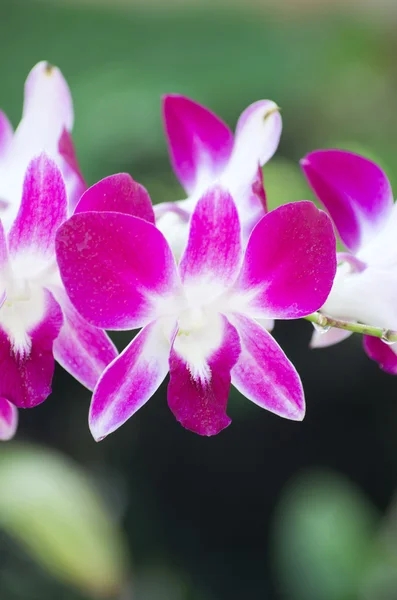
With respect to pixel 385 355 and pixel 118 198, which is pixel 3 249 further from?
pixel 385 355

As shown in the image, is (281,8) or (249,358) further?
(281,8)

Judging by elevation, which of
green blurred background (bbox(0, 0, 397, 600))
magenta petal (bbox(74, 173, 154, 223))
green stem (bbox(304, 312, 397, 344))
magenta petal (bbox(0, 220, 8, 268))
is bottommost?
green blurred background (bbox(0, 0, 397, 600))

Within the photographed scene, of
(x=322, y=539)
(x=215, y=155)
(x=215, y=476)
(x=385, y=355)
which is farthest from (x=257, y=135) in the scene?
(x=215, y=476)

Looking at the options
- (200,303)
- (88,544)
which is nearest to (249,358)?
(200,303)

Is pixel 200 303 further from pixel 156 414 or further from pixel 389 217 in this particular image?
pixel 156 414

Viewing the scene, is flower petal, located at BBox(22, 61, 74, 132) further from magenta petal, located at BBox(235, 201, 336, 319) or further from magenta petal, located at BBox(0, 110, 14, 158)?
magenta petal, located at BBox(235, 201, 336, 319)

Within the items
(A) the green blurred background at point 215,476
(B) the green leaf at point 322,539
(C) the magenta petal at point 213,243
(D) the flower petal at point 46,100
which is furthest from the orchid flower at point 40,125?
(B) the green leaf at point 322,539

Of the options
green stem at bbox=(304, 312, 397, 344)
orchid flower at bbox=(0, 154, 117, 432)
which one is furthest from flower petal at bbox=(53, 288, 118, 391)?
green stem at bbox=(304, 312, 397, 344)
